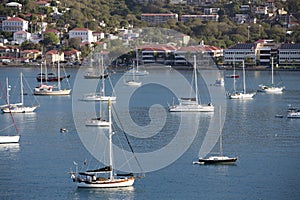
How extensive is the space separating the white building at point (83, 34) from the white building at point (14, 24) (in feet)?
8.82

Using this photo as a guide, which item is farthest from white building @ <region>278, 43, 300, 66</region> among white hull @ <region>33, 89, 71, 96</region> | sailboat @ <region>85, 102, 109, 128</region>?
sailboat @ <region>85, 102, 109, 128</region>

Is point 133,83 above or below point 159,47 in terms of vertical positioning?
below

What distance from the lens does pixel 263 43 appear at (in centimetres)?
3884

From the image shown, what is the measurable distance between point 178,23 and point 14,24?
326 inches

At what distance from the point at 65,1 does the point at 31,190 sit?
41.6 m

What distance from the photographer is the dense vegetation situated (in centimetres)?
4424

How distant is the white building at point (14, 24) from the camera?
44938 mm

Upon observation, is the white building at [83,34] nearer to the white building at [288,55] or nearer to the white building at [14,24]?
the white building at [14,24]

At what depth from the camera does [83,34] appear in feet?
142

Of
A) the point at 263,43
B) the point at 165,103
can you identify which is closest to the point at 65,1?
the point at 263,43

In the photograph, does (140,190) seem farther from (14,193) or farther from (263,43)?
(263,43)

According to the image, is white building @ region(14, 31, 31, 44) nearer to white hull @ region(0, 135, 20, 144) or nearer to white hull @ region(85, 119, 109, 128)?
white hull @ region(85, 119, 109, 128)

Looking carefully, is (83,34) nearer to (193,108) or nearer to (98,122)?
(193,108)

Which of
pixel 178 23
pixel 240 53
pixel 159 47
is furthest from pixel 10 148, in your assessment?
pixel 178 23
